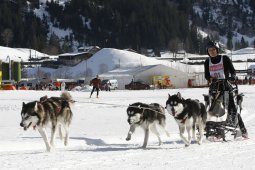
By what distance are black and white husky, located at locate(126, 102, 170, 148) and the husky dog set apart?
126 cm

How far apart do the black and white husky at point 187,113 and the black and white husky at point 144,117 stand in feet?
1.61

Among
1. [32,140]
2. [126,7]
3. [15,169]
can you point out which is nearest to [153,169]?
[15,169]

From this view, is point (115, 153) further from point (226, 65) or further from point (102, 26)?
point (102, 26)

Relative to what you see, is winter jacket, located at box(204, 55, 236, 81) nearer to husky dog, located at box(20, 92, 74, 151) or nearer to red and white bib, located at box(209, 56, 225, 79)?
red and white bib, located at box(209, 56, 225, 79)

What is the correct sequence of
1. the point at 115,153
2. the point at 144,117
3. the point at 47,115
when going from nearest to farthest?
the point at 115,153 → the point at 47,115 → the point at 144,117

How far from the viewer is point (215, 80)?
834cm

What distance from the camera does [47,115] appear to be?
25.3 ft

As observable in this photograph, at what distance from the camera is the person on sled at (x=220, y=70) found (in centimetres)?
824

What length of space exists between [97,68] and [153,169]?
251ft

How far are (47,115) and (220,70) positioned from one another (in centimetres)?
316

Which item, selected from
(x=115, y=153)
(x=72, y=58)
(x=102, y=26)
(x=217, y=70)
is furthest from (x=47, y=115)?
(x=102, y=26)

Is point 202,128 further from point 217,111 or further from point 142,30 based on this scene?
point 142,30

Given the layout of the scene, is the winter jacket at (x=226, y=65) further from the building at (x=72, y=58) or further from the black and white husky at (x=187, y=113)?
the building at (x=72, y=58)

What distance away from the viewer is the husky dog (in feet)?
24.1
